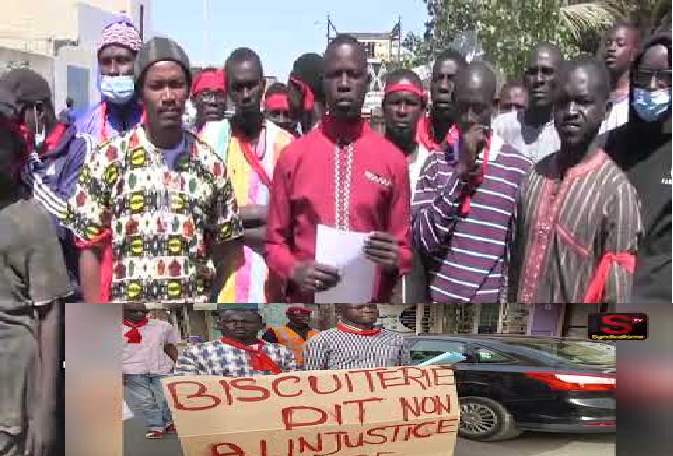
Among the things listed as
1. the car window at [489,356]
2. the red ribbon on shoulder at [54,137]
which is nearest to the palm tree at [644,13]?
the car window at [489,356]

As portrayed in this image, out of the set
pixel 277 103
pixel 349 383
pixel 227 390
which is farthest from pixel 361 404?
pixel 277 103

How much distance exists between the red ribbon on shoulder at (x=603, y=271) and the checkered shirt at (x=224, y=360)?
3.76 ft

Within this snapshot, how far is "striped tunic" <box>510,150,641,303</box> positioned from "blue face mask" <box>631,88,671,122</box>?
20 cm

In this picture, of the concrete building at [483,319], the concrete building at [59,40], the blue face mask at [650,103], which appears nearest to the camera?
the concrete building at [59,40]

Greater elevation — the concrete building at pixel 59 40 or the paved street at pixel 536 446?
the concrete building at pixel 59 40

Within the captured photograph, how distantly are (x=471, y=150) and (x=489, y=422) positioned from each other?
1052 millimetres

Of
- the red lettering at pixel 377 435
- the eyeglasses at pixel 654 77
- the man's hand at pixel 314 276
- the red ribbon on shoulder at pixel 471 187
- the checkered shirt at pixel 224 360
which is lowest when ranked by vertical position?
the red lettering at pixel 377 435

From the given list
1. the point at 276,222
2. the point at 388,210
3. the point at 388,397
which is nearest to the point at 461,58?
the point at 388,210

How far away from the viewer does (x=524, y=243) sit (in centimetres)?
328

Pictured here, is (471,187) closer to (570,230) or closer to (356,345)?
(570,230)

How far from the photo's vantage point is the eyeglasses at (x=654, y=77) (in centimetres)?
315

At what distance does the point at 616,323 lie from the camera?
131 inches

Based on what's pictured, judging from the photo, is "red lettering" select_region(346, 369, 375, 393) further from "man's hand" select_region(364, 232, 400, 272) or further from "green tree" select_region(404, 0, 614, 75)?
"green tree" select_region(404, 0, 614, 75)

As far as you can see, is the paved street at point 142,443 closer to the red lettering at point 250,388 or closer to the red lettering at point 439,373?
the red lettering at point 250,388
